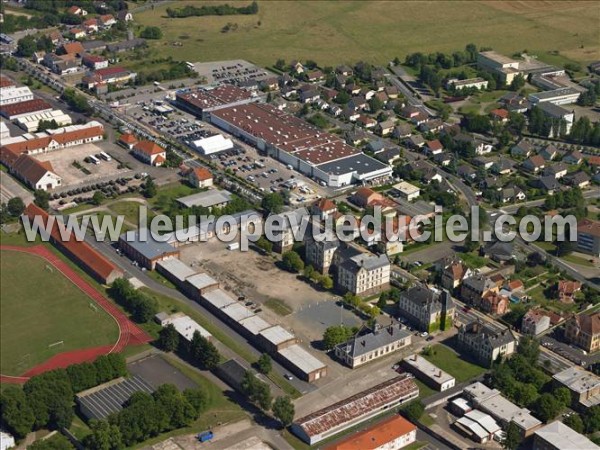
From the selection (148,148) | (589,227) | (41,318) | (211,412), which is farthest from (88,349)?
(589,227)

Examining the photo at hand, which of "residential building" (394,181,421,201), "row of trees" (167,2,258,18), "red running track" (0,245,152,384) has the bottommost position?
"red running track" (0,245,152,384)

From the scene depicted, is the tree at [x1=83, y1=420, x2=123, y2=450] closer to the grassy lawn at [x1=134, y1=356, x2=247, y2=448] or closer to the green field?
the grassy lawn at [x1=134, y1=356, x2=247, y2=448]

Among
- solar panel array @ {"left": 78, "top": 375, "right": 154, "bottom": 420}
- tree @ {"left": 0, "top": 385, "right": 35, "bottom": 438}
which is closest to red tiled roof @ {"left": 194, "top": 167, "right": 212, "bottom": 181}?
solar panel array @ {"left": 78, "top": 375, "right": 154, "bottom": 420}

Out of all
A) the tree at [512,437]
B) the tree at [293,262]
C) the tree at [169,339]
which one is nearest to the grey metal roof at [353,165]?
the tree at [293,262]

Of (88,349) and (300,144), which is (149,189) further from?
(88,349)

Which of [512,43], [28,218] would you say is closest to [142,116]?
[28,218]

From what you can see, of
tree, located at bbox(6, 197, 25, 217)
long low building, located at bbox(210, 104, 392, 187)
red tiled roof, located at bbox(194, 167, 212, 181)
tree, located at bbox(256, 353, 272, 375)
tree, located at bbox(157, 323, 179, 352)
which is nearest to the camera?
tree, located at bbox(256, 353, 272, 375)
